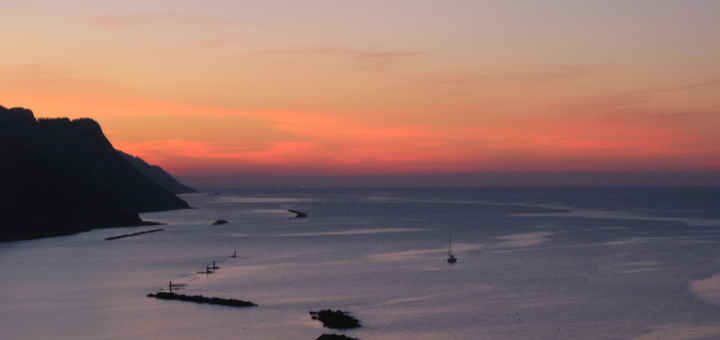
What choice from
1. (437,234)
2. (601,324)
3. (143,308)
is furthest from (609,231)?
(143,308)

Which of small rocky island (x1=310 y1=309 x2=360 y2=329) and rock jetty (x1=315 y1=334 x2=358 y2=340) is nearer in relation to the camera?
rock jetty (x1=315 y1=334 x2=358 y2=340)

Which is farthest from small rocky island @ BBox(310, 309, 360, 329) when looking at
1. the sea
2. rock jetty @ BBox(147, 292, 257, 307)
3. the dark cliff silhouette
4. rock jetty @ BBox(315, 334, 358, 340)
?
the dark cliff silhouette

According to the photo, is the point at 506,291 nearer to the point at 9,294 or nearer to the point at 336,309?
the point at 336,309

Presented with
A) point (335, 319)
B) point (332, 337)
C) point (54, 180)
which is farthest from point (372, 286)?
point (54, 180)

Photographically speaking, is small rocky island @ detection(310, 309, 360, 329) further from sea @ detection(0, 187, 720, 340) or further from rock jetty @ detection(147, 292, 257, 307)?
rock jetty @ detection(147, 292, 257, 307)

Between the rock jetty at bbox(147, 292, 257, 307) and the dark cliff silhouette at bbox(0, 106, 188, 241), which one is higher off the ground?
the dark cliff silhouette at bbox(0, 106, 188, 241)

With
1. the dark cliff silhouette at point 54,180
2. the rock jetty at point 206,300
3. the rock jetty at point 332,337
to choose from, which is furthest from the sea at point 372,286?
the dark cliff silhouette at point 54,180

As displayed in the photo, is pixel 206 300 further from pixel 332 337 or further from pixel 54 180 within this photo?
pixel 54 180
